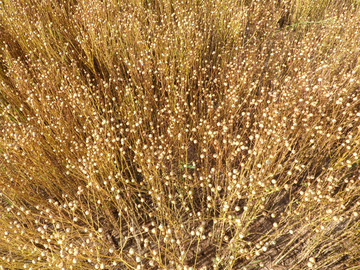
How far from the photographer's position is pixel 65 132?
1.62 m

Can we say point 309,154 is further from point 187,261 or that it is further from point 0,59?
point 0,59

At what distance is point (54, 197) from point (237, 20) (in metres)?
2.52

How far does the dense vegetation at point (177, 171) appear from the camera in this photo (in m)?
1.20

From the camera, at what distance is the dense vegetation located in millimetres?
1201

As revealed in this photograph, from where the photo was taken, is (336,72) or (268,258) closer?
(268,258)

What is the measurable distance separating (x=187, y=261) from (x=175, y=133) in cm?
86

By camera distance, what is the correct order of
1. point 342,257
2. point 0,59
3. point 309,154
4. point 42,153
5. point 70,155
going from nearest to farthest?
1. point 342,257
2. point 42,153
3. point 70,155
4. point 309,154
5. point 0,59

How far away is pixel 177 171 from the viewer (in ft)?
5.50

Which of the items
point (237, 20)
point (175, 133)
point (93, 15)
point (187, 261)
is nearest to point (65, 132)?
point (175, 133)

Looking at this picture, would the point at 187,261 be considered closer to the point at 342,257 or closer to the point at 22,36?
the point at 342,257

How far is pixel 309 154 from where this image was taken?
69.1 inches

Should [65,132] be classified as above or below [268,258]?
above

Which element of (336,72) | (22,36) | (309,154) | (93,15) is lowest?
(309,154)

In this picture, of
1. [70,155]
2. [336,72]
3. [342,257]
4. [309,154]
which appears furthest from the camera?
[336,72]
